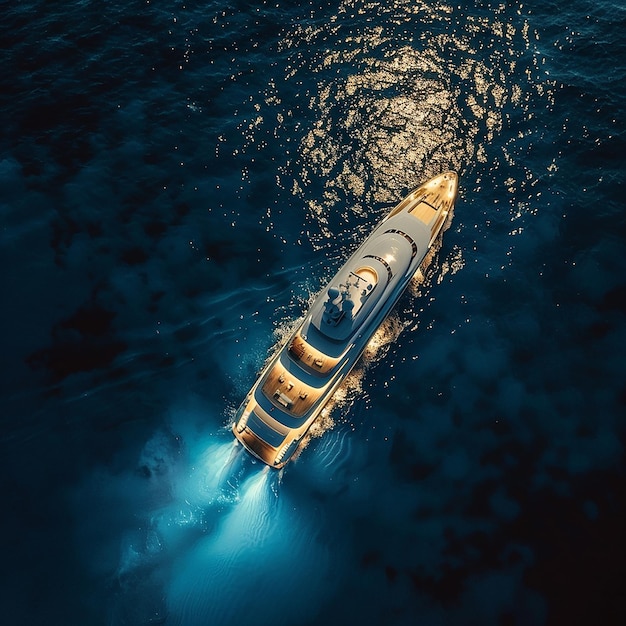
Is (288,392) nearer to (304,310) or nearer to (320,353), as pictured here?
(320,353)

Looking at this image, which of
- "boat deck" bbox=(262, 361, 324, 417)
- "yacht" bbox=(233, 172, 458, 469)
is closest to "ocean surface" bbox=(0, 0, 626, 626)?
"yacht" bbox=(233, 172, 458, 469)

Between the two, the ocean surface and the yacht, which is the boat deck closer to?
the yacht

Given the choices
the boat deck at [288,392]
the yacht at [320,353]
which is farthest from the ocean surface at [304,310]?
the boat deck at [288,392]

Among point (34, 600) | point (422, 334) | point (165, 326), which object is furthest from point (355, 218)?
point (34, 600)

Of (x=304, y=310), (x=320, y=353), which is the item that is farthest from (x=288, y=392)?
(x=304, y=310)

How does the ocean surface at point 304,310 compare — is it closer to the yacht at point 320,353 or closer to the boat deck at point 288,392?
the yacht at point 320,353

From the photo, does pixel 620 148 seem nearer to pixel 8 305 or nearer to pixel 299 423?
pixel 299 423
